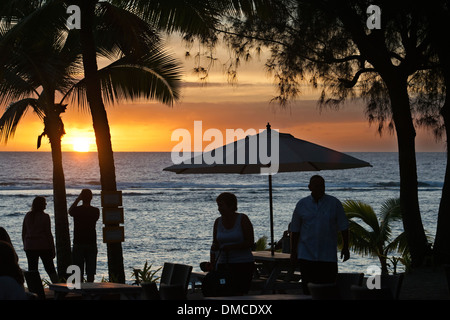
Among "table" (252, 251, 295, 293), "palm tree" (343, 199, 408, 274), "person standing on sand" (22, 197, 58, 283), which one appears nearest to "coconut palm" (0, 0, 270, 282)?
"person standing on sand" (22, 197, 58, 283)

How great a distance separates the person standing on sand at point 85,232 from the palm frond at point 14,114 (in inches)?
256

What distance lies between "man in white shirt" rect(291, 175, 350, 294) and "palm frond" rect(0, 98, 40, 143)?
11.6 m

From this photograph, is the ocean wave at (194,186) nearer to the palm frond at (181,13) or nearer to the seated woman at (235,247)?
the palm frond at (181,13)

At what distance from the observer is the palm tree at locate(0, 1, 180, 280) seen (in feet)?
50.1

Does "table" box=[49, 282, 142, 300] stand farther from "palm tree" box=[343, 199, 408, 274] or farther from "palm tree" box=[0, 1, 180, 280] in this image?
"palm tree" box=[343, 199, 408, 274]

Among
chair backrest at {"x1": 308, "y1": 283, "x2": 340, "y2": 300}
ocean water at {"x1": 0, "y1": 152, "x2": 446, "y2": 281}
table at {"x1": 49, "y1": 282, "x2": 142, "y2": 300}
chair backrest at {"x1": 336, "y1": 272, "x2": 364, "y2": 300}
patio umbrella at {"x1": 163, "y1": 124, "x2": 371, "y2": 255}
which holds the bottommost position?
ocean water at {"x1": 0, "y1": 152, "x2": 446, "y2": 281}

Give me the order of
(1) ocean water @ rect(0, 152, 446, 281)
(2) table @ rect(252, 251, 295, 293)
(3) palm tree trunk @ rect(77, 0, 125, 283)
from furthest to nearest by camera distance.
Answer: (1) ocean water @ rect(0, 152, 446, 281)
(3) palm tree trunk @ rect(77, 0, 125, 283)
(2) table @ rect(252, 251, 295, 293)

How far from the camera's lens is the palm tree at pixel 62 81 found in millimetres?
15258

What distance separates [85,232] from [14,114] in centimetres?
689

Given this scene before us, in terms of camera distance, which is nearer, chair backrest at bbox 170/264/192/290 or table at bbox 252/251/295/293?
chair backrest at bbox 170/264/192/290

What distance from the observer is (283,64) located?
1672 centimetres

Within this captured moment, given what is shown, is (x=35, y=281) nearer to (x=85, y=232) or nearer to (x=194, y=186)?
(x=85, y=232)

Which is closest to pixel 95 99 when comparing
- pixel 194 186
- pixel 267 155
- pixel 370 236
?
pixel 267 155

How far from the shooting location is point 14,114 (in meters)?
18.3
